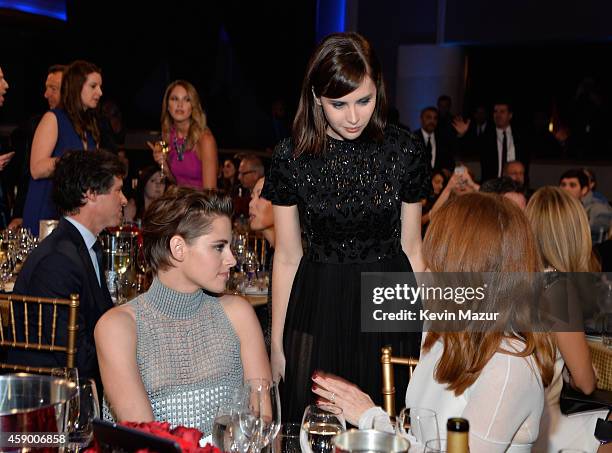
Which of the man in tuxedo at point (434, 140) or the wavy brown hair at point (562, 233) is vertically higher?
the man in tuxedo at point (434, 140)

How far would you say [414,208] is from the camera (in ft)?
8.78

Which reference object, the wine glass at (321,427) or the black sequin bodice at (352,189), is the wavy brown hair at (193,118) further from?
the wine glass at (321,427)

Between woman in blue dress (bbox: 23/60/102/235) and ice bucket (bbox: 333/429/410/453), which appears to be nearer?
ice bucket (bbox: 333/429/410/453)

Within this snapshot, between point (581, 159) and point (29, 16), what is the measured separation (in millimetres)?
6837

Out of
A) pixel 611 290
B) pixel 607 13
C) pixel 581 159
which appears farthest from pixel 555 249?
pixel 607 13

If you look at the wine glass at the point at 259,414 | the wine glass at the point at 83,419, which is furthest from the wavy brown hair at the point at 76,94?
the wine glass at the point at 259,414

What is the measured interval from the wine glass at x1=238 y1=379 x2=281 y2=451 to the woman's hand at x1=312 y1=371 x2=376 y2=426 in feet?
1.26

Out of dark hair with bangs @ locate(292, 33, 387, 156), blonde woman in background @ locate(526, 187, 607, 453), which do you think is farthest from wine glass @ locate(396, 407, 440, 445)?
dark hair with bangs @ locate(292, 33, 387, 156)

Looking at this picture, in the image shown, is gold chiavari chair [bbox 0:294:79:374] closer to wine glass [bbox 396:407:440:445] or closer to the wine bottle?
wine glass [bbox 396:407:440:445]

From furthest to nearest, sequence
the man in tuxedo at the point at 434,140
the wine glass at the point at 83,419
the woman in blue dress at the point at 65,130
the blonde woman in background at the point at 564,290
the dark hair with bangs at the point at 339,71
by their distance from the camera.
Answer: the man in tuxedo at the point at 434,140, the woman in blue dress at the point at 65,130, the blonde woman in background at the point at 564,290, the dark hair with bangs at the point at 339,71, the wine glass at the point at 83,419

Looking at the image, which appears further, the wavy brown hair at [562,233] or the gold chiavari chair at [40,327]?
the wavy brown hair at [562,233]

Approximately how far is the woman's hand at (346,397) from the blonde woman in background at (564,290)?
27.7 inches

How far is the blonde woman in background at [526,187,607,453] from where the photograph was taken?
8.70 ft

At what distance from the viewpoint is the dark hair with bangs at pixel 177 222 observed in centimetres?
231
